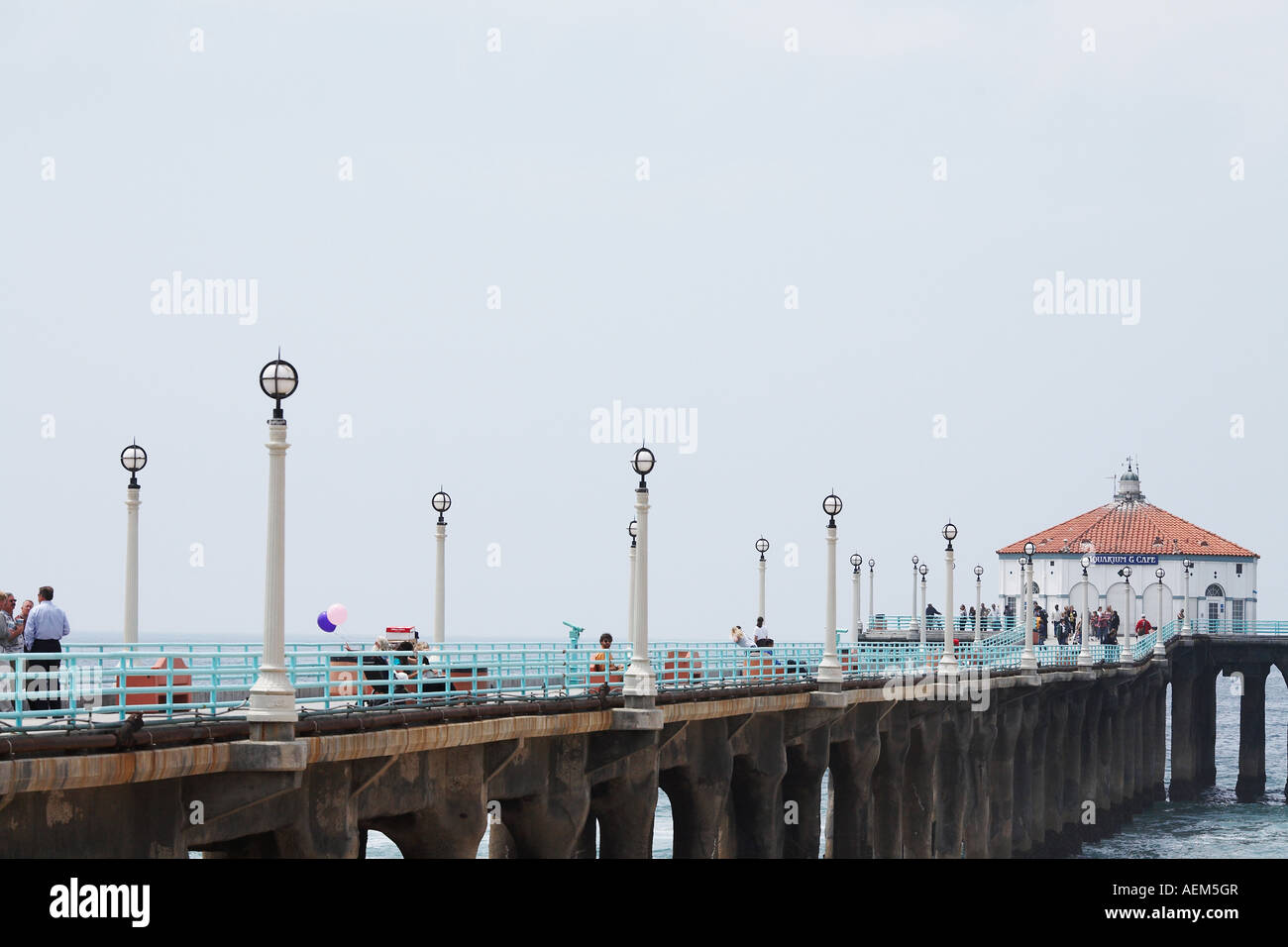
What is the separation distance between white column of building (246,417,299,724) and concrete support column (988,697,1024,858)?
41.1m

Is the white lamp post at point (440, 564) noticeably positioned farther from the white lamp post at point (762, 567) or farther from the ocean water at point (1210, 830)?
the ocean water at point (1210, 830)

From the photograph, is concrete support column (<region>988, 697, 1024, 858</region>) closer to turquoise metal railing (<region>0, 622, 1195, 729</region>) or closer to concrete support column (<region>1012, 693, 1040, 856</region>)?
concrete support column (<region>1012, 693, 1040, 856</region>)

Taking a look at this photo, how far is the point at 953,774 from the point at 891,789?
5725mm

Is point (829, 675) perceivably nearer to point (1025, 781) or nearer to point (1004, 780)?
point (1004, 780)

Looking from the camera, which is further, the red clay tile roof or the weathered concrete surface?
the red clay tile roof

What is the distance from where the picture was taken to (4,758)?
1670 centimetres

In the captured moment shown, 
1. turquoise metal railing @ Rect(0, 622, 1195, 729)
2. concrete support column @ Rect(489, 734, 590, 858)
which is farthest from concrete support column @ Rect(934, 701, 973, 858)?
concrete support column @ Rect(489, 734, 590, 858)

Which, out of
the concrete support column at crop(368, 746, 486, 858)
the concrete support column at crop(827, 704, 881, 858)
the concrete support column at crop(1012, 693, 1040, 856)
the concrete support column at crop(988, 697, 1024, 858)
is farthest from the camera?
the concrete support column at crop(1012, 693, 1040, 856)

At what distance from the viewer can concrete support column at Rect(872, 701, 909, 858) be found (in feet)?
152

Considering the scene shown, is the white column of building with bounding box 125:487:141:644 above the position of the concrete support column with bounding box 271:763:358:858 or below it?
above

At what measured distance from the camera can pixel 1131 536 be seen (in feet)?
383
